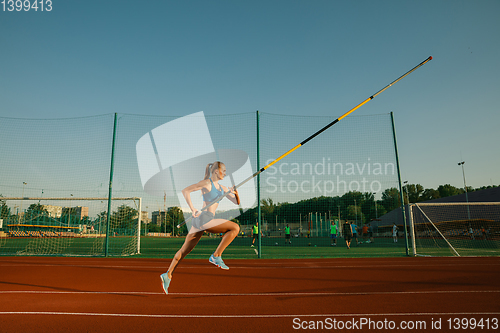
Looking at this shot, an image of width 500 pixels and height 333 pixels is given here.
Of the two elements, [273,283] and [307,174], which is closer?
[273,283]

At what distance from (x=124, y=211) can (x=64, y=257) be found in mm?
2990

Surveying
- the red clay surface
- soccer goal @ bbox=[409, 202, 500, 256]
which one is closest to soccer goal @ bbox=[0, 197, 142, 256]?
the red clay surface

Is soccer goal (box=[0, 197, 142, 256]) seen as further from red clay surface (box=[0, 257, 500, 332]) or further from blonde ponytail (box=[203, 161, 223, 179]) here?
blonde ponytail (box=[203, 161, 223, 179])

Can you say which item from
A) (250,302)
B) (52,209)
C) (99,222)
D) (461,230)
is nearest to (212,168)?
(250,302)

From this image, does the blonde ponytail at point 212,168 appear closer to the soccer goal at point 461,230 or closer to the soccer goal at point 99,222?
the soccer goal at point 99,222

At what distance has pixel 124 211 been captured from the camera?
575 inches

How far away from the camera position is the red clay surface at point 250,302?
145 inches

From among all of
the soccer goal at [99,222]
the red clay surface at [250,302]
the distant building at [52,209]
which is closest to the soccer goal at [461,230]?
the red clay surface at [250,302]

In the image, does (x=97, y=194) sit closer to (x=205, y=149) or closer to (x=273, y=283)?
(x=205, y=149)

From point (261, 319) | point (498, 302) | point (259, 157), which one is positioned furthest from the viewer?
point (259, 157)

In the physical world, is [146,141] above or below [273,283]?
above

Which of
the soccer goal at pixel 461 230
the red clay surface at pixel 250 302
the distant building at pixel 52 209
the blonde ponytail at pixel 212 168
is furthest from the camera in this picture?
the soccer goal at pixel 461 230

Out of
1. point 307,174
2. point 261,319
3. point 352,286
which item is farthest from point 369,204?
point 261,319

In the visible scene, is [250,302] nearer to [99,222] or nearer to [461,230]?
[99,222]
